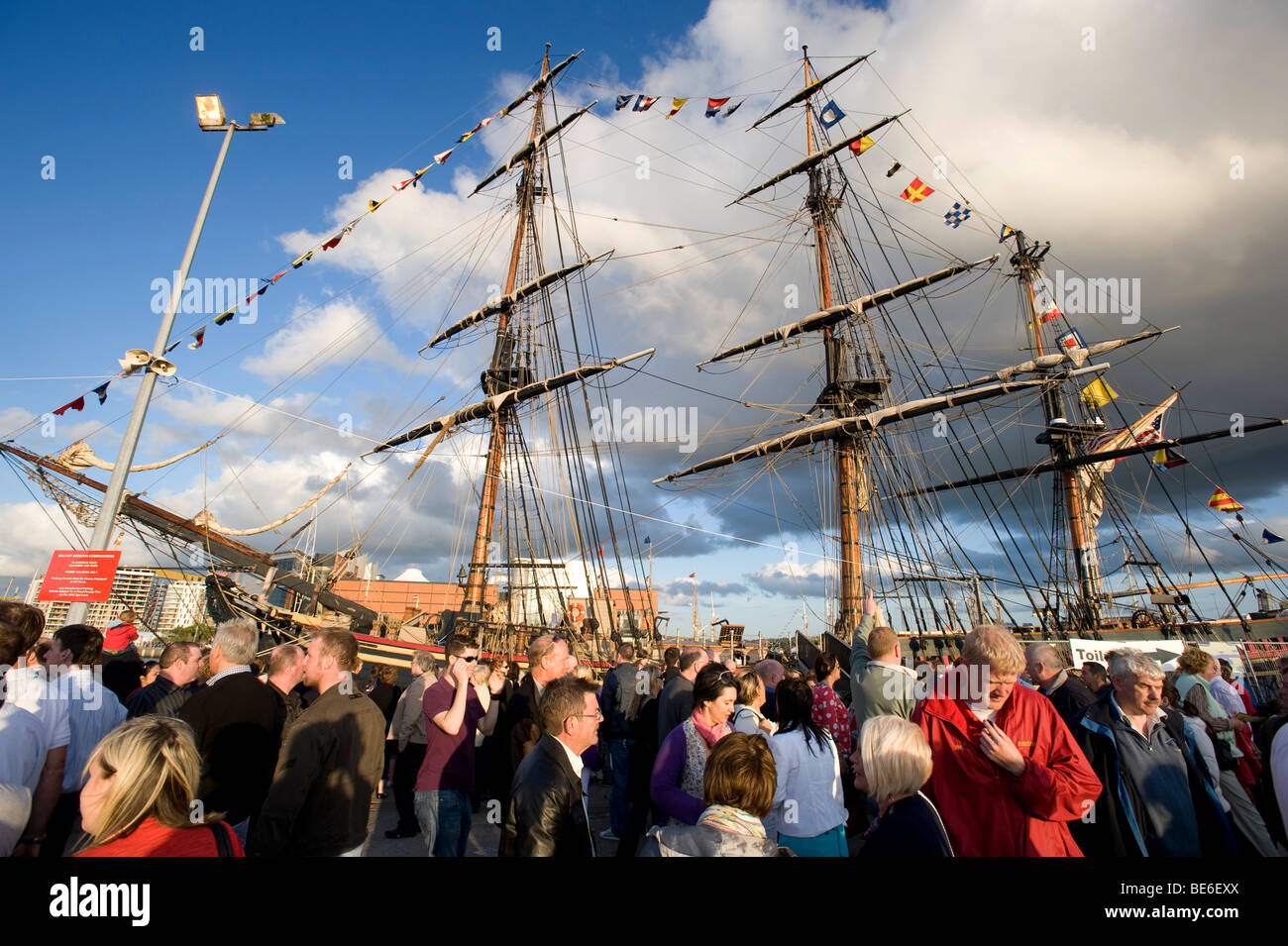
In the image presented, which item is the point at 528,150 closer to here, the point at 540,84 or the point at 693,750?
the point at 540,84

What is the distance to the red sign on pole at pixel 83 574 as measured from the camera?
637 centimetres

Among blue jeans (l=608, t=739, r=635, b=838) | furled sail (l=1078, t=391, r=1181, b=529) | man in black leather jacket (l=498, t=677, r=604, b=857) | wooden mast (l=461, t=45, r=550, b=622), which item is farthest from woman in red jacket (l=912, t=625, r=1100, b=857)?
furled sail (l=1078, t=391, r=1181, b=529)

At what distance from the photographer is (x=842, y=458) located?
27.6 m

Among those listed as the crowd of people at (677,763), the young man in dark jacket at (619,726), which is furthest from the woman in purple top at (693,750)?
the young man in dark jacket at (619,726)

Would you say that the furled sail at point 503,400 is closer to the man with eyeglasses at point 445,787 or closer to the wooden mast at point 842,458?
the wooden mast at point 842,458

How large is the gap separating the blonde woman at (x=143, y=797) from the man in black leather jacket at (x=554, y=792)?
1085 millimetres

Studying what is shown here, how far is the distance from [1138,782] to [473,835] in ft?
20.3

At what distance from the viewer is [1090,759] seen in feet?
10.6

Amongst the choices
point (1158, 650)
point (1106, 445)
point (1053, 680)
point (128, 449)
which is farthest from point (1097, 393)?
point (128, 449)

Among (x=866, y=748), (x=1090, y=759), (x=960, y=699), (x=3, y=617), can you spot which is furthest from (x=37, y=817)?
(x=1090, y=759)

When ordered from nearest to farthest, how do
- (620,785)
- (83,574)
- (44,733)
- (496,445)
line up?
1. (44,733)
2. (620,785)
3. (83,574)
4. (496,445)

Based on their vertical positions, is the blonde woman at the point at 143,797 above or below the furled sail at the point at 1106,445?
below
